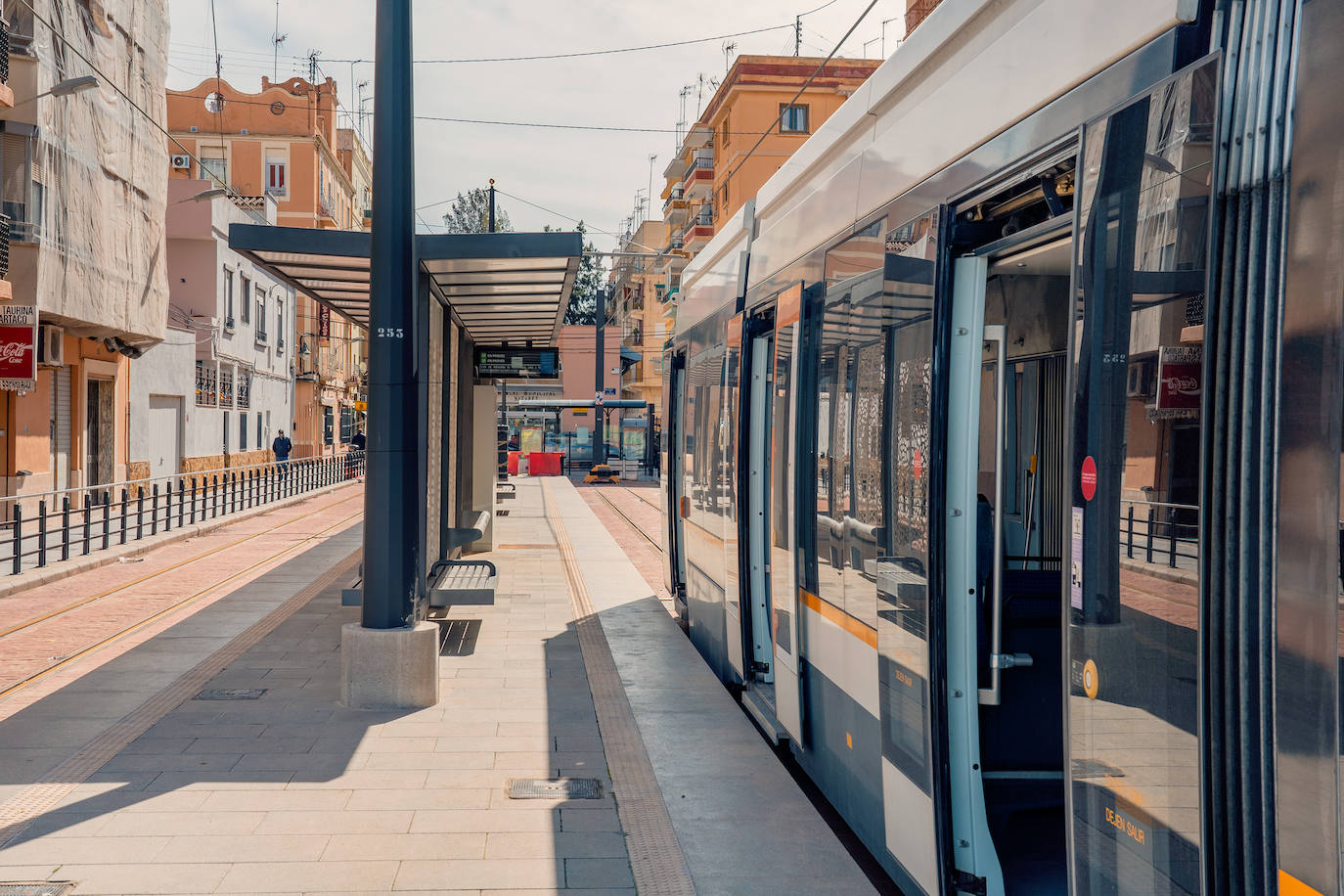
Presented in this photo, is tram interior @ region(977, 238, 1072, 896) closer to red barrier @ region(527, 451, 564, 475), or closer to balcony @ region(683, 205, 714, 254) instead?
red barrier @ region(527, 451, 564, 475)

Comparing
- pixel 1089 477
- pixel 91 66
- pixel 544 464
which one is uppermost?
pixel 91 66

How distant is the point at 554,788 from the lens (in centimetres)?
598

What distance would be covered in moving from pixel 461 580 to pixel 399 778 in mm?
5010

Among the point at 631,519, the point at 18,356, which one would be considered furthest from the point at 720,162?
the point at 18,356

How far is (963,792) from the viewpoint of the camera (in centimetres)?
384

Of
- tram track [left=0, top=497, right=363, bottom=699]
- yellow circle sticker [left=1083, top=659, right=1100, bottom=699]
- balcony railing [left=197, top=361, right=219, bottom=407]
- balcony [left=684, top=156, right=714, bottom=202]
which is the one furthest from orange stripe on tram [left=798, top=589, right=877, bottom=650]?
balcony [left=684, top=156, right=714, bottom=202]

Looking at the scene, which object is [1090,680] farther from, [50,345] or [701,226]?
[701,226]

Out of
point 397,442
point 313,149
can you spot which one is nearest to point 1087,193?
point 397,442

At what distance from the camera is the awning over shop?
8.54 meters

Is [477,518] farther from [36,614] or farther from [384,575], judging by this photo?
[384,575]

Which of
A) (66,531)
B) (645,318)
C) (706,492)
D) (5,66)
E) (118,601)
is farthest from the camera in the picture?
(645,318)

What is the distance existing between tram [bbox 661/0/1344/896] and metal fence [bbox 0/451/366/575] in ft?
37.5

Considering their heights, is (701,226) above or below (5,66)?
above

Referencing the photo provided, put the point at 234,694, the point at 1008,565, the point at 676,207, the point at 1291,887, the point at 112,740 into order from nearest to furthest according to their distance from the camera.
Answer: the point at 1291,887
the point at 1008,565
the point at 112,740
the point at 234,694
the point at 676,207
